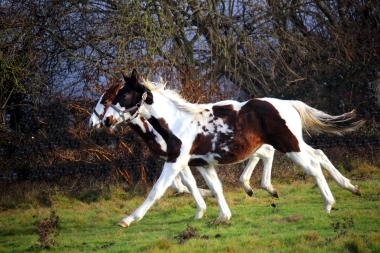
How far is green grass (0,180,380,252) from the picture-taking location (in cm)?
703

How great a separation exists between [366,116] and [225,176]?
4.37 metres

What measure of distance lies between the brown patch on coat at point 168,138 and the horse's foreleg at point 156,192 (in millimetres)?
130

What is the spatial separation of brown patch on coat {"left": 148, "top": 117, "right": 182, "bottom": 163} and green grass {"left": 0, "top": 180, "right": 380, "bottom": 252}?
1.03m

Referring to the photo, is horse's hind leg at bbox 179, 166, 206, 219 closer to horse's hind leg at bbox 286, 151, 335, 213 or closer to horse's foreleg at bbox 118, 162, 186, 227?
horse's foreleg at bbox 118, 162, 186, 227

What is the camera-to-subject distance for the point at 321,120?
9.41 m

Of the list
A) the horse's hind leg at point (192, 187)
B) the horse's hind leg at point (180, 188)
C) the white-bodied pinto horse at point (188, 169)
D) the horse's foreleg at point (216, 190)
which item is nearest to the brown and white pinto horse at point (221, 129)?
the horse's foreleg at point (216, 190)

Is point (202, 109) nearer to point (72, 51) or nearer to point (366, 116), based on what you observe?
point (72, 51)

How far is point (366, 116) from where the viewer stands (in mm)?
15023

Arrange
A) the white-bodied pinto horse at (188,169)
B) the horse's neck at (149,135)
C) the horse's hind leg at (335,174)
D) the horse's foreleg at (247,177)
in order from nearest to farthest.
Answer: the horse's hind leg at (335,174) → the white-bodied pinto horse at (188,169) → the horse's neck at (149,135) → the horse's foreleg at (247,177)

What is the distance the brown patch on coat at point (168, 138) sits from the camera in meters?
8.57

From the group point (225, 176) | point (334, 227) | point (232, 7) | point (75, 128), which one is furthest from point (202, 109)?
point (232, 7)

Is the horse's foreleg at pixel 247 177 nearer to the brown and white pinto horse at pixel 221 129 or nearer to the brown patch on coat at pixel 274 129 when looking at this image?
the brown and white pinto horse at pixel 221 129

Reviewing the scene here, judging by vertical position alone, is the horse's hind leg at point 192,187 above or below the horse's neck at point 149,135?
below

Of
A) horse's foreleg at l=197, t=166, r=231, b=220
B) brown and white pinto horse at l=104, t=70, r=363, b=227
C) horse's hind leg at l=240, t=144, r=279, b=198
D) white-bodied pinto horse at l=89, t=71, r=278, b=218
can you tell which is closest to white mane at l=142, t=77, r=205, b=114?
brown and white pinto horse at l=104, t=70, r=363, b=227
